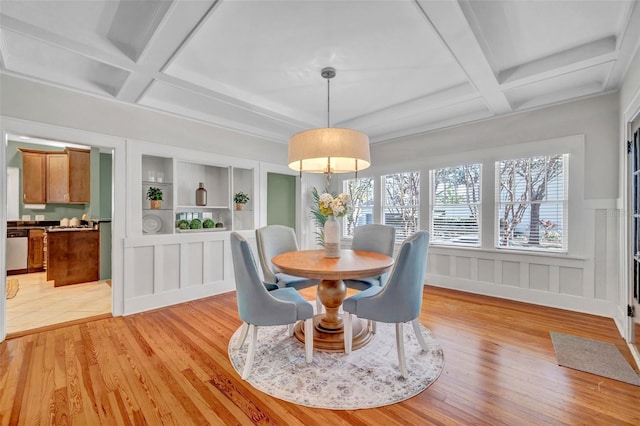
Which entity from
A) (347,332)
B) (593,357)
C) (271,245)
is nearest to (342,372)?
(347,332)

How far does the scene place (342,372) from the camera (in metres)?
2.04

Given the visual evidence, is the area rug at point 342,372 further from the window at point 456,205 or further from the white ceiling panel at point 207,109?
the white ceiling panel at point 207,109

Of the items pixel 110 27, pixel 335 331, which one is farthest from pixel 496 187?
pixel 110 27

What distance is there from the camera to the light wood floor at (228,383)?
5.29 ft

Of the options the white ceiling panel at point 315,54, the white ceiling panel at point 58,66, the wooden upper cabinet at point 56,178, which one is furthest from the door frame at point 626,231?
the wooden upper cabinet at point 56,178

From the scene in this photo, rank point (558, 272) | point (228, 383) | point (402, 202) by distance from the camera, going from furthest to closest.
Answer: point (402, 202), point (558, 272), point (228, 383)

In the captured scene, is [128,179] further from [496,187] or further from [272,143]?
[496,187]

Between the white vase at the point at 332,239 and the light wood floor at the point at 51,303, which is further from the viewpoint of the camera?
the light wood floor at the point at 51,303

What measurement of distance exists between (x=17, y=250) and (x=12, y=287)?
1.37 metres

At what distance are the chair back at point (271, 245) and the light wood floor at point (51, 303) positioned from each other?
2104 millimetres

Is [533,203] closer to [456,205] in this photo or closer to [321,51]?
[456,205]

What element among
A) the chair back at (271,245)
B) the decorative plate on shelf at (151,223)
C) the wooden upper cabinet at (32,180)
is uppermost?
the wooden upper cabinet at (32,180)

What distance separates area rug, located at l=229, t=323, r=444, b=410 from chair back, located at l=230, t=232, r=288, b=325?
1.34 ft

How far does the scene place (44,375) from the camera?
2.03m
